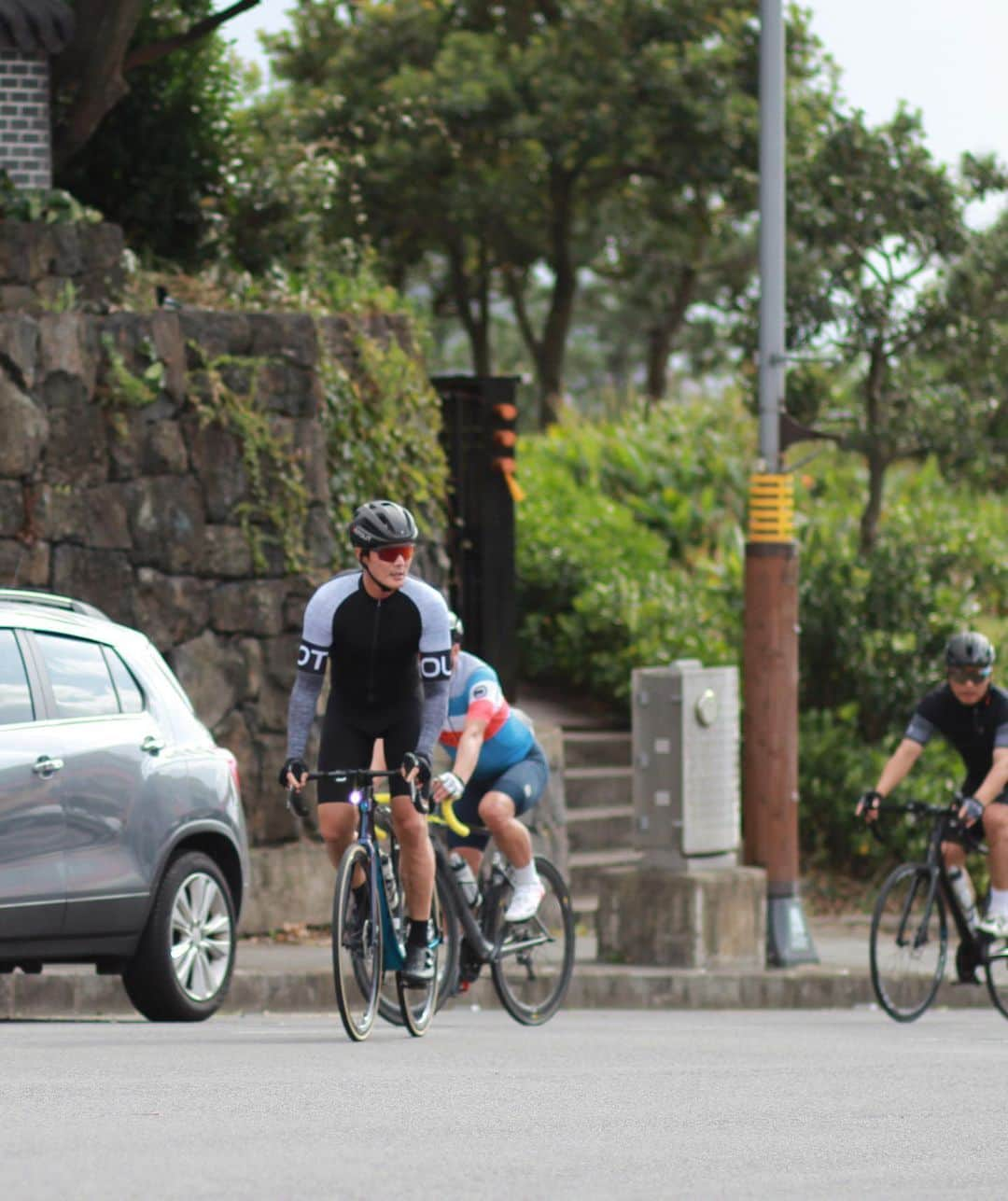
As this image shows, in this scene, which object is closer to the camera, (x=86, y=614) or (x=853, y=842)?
(x=86, y=614)

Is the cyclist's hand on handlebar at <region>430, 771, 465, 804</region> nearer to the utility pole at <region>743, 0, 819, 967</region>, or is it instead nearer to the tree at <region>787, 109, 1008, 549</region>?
the utility pole at <region>743, 0, 819, 967</region>

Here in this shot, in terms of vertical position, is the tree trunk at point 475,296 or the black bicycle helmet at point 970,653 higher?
the tree trunk at point 475,296

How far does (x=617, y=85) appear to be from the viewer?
111 ft

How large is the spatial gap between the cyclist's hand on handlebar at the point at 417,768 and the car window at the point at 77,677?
1.54 m

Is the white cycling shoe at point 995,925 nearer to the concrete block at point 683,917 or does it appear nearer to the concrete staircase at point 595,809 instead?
the concrete block at point 683,917

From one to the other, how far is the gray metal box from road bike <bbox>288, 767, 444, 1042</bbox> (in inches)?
203

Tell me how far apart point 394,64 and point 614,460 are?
13.1 metres

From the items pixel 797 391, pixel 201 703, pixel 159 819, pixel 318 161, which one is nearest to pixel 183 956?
pixel 159 819

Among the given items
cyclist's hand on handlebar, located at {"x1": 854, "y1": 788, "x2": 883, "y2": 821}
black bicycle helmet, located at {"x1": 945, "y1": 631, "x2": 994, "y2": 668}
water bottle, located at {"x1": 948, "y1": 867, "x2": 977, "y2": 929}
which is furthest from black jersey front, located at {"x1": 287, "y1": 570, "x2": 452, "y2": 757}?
water bottle, located at {"x1": 948, "y1": 867, "x2": 977, "y2": 929}

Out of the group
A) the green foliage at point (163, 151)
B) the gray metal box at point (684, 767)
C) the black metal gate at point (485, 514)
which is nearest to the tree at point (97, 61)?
the green foliage at point (163, 151)

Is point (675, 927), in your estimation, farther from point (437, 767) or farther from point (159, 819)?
point (159, 819)

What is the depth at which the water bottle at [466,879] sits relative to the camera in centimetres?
1077

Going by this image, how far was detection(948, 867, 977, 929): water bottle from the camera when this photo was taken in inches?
496

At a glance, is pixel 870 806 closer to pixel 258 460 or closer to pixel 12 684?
pixel 12 684
